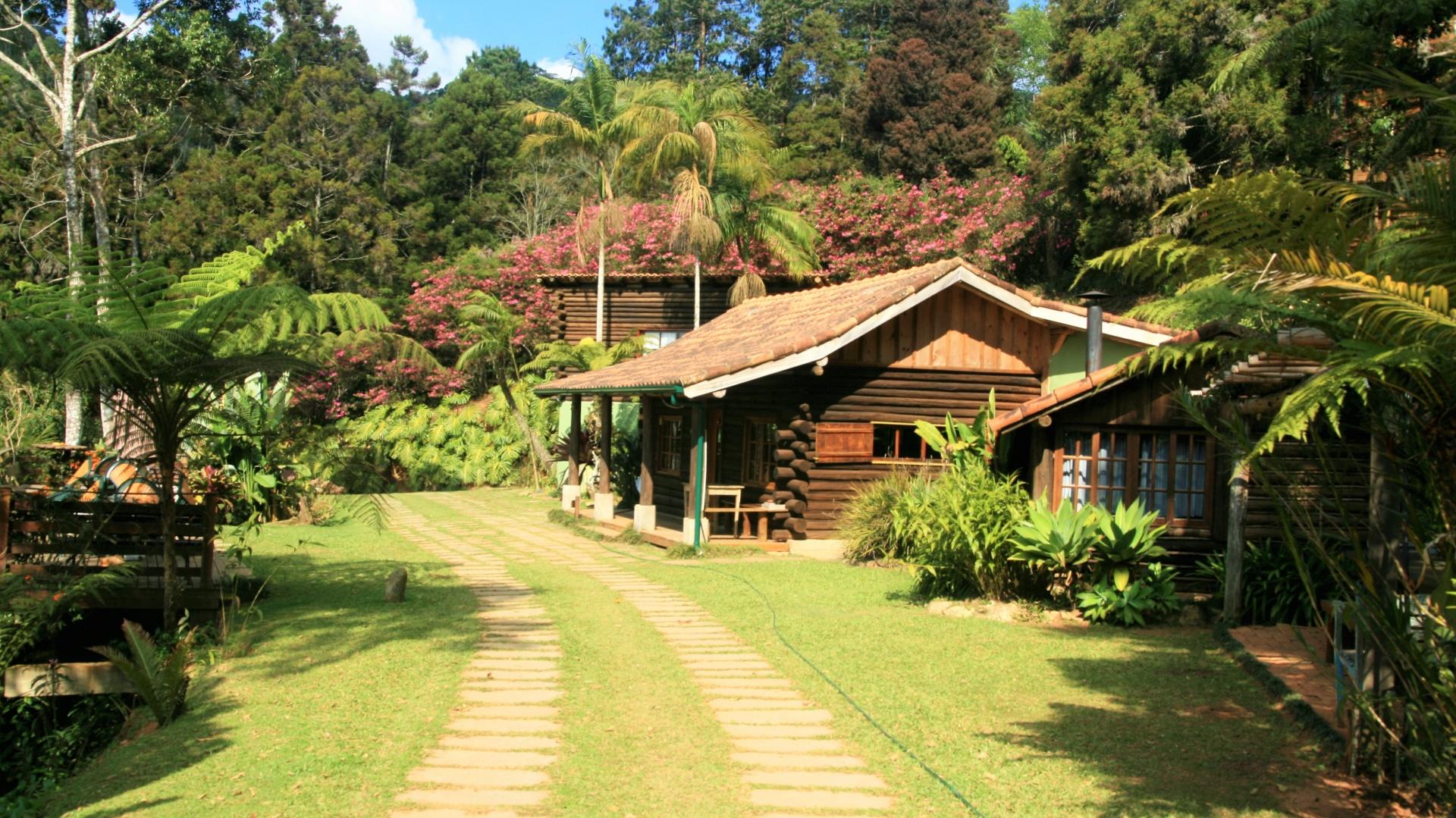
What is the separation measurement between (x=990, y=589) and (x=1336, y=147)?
1491 centimetres

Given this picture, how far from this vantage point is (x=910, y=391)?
17.3 metres

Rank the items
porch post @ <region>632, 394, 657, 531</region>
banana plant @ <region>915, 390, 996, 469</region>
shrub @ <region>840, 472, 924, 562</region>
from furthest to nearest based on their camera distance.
Answer: porch post @ <region>632, 394, 657, 531</region>, shrub @ <region>840, 472, 924, 562</region>, banana plant @ <region>915, 390, 996, 469</region>

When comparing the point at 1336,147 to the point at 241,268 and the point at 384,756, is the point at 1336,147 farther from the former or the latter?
the point at 384,756

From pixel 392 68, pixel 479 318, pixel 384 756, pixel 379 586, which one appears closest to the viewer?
pixel 384 756

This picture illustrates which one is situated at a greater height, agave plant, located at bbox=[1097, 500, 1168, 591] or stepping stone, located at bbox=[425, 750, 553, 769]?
agave plant, located at bbox=[1097, 500, 1168, 591]

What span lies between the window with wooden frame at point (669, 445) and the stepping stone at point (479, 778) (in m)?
14.2

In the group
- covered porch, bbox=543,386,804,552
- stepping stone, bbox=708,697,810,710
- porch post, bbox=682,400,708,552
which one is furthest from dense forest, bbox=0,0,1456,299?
porch post, bbox=682,400,708,552

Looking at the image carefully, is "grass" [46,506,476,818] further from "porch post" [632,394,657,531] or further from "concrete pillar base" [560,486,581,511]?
"concrete pillar base" [560,486,581,511]

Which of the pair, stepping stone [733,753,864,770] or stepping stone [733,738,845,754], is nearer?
stepping stone [733,753,864,770]

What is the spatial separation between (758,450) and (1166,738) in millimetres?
11707

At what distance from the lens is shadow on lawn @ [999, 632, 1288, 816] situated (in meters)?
5.82

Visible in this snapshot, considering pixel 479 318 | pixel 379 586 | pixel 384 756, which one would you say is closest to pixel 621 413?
pixel 479 318

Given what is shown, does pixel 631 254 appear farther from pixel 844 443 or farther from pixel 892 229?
pixel 844 443

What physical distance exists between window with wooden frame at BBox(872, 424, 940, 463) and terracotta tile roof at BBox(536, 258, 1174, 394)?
2036 mm
